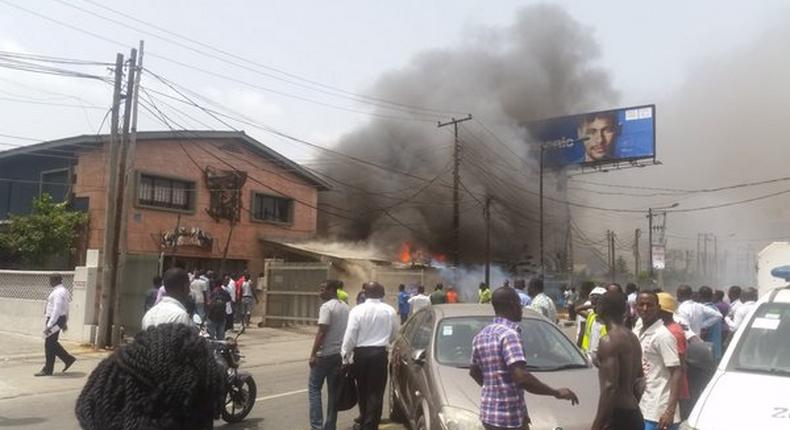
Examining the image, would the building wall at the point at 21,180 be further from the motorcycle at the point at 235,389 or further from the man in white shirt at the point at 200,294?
the motorcycle at the point at 235,389

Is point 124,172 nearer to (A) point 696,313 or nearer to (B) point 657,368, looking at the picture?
(A) point 696,313

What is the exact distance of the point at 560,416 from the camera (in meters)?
4.69

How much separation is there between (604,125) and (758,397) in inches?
1826

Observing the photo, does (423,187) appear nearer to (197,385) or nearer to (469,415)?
(469,415)

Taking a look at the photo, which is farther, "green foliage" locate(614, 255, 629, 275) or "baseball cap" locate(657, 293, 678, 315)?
"green foliage" locate(614, 255, 629, 275)

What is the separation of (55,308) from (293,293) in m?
9.20

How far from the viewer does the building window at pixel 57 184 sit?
24.1 metres

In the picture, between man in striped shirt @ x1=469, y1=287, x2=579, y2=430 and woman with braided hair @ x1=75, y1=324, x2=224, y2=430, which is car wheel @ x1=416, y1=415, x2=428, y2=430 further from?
woman with braided hair @ x1=75, y1=324, x2=224, y2=430

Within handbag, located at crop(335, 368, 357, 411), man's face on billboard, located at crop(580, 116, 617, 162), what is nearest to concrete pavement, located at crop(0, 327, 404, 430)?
handbag, located at crop(335, 368, 357, 411)

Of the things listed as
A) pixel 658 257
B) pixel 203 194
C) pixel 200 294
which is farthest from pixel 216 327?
pixel 658 257

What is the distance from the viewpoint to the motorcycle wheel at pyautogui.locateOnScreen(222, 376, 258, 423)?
734 centimetres

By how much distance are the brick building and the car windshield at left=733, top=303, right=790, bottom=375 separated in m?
20.4

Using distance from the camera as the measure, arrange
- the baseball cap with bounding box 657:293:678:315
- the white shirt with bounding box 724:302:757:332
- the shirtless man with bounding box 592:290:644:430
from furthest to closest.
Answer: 1. the white shirt with bounding box 724:302:757:332
2. the baseball cap with bounding box 657:293:678:315
3. the shirtless man with bounding box 592:290:644:430

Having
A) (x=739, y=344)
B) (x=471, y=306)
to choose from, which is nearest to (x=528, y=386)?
(x=739, y=344)
